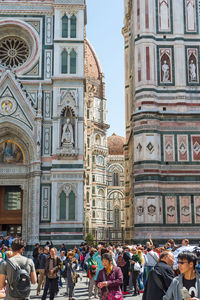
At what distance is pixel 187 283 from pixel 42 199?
22.9m

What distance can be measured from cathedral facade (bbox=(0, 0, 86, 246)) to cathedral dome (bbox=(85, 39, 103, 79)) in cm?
4589

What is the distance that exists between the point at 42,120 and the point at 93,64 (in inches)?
2008

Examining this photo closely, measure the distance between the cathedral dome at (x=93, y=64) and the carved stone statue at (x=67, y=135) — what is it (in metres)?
49.0

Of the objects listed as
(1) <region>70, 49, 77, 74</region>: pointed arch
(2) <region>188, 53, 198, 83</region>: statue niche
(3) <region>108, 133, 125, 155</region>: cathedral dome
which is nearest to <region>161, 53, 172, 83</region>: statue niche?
(2) <region>188, 53, 198, 83</region>: statue niche

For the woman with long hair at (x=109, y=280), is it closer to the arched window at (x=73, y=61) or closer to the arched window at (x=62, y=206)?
the arched window at (x=62, y=206)

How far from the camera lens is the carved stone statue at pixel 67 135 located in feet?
94.0

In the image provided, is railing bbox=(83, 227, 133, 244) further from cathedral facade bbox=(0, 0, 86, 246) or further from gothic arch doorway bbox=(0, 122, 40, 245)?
gothic arch doorway bbox=(0, 122, 40, 245)

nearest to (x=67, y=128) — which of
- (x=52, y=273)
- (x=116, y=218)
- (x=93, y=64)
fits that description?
(x=52, y=273)

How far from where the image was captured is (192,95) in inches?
1152

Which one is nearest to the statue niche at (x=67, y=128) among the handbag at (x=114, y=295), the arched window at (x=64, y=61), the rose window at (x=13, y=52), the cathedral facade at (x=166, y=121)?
the arched window at (x=64, y=61)

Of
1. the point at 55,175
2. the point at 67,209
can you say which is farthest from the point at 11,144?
the point at 67,209

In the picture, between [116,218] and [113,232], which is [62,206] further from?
[116,218]

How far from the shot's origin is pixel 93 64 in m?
78.6

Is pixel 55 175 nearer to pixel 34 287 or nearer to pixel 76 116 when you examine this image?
pixel 76 116
